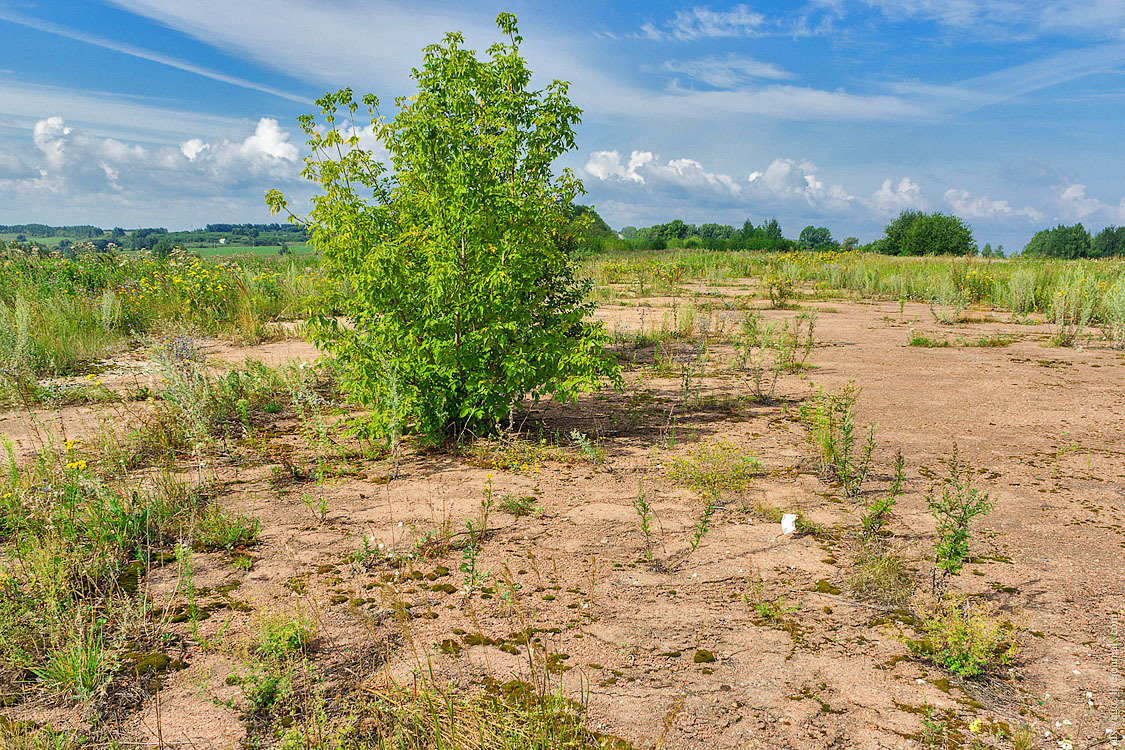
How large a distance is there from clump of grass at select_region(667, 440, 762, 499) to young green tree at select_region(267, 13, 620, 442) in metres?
0.91

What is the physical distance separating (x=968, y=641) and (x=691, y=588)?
1.18 m

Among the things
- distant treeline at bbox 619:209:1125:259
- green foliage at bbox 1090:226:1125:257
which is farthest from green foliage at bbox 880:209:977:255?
green foliage at bbox 1090:226:1125:257

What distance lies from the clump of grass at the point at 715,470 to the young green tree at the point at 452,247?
91cm

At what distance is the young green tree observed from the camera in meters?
4.55

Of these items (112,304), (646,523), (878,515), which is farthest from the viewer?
(112,304)

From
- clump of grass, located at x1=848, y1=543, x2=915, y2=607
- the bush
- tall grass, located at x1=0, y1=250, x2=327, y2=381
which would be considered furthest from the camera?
A: the bush

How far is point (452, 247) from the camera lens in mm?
4543

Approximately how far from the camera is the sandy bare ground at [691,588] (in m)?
2.26

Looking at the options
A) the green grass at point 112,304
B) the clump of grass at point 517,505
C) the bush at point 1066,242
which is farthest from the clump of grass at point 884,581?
the bush at point 1066,242

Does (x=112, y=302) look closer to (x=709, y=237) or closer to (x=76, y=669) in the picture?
(x=76, y=669)

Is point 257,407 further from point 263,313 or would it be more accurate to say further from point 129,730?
point 263,313

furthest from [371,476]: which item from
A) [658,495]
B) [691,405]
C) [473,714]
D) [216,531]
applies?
[691,405]

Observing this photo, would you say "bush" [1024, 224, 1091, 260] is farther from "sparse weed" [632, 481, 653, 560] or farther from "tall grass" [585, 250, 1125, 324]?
"sparse weed" [632, 481, 653, 560]

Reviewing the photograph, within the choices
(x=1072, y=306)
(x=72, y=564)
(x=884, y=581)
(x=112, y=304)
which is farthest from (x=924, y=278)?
(x=72, y=564)
